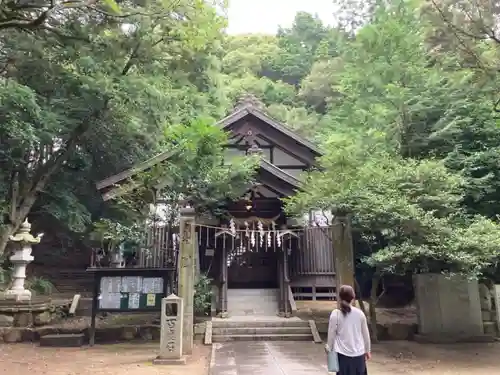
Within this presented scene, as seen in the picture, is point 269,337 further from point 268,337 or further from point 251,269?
point 251,269

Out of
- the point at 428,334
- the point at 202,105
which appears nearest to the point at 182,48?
the point at 202,105

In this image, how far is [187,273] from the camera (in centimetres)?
1005

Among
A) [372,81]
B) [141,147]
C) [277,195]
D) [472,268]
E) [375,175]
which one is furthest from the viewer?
[372,81]

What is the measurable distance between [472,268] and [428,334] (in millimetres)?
2800

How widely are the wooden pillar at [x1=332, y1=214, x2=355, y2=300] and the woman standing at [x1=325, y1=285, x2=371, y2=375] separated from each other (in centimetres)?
534

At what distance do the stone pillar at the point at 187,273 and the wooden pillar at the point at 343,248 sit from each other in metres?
3.54

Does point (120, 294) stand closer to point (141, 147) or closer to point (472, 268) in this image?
point (141, 147)

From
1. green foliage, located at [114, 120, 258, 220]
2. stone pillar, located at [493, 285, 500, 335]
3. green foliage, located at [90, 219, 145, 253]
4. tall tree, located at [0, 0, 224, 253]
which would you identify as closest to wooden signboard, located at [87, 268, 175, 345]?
green foliage, located at [90, 219, 145, 253]

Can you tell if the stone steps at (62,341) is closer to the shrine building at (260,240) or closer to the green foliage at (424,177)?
the shrine building at (260,240)

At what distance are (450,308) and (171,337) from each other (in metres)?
7.31

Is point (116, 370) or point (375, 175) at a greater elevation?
point (375, 175)

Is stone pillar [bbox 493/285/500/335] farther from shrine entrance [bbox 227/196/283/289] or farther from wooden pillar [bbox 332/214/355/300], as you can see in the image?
shrine entrance [bbox 227/196/283/289]

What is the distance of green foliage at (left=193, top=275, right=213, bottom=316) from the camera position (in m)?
12.8

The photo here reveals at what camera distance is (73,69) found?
13195 mm
